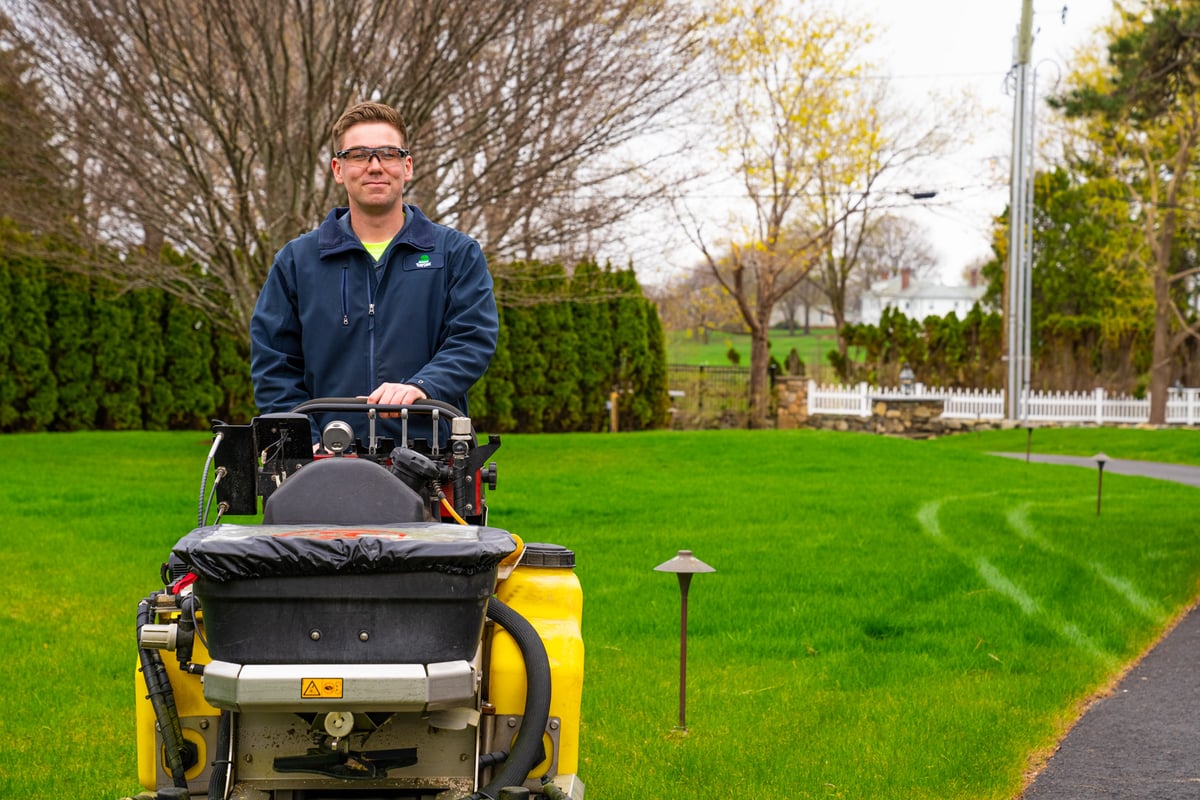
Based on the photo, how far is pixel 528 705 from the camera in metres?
3.33

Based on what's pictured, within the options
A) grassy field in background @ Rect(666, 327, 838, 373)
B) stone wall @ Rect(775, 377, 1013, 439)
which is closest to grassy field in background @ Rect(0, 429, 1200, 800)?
stone wall @ Rect(775, 377, 1013, 439)

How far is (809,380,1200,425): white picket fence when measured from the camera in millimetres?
31219

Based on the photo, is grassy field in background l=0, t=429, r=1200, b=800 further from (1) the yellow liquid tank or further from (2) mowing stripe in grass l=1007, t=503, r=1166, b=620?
(1) the yellow liquid tank

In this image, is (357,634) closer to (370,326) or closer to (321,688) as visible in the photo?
(321,688)

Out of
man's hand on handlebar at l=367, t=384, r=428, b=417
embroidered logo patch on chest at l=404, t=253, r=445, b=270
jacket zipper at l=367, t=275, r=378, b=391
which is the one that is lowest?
man's hand on handlebar at l=367, t=384, r=428, b=417

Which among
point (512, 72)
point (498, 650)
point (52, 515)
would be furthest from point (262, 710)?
point (512, 72)

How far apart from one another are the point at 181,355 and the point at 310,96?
9.49m

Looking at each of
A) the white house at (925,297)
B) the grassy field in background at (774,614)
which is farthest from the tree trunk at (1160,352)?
the white house at (925,297)

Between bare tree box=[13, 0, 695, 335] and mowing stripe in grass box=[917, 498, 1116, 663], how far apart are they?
636 cm

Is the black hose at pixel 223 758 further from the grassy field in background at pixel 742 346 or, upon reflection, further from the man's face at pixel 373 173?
the grassy field in background at pixel 742 346

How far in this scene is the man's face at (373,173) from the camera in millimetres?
3887

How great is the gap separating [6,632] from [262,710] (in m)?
5.03

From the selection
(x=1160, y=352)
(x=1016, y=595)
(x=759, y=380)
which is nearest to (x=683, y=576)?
(x=1016, y=595)

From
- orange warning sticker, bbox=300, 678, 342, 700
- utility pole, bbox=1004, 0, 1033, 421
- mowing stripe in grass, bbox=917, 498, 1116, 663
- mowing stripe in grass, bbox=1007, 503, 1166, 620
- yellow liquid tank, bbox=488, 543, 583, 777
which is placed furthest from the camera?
utility pole, bbox=1004, 0, 1033, 421
